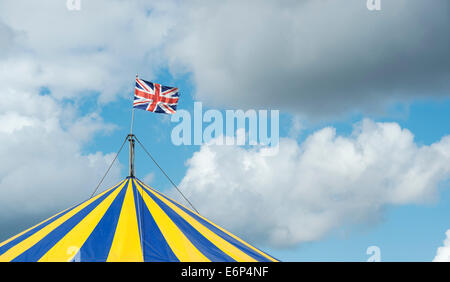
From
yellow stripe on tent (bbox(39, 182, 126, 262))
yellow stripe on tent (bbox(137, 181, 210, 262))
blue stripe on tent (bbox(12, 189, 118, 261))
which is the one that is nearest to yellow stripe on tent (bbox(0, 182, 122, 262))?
blue stripe on tent (bbox(12, 189, 118, 261))

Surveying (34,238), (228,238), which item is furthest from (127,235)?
(228,238)

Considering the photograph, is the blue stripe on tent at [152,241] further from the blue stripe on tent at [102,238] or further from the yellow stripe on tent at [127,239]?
the blue stripe on tent at [102,238]

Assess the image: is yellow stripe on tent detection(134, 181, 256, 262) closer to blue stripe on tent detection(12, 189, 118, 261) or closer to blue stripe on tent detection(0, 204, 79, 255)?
blue stripe on tent detection(12, 189, 118, 261)

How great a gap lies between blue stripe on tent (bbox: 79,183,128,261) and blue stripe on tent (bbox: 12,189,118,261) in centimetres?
61

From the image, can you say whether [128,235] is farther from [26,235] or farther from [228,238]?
[26,235]

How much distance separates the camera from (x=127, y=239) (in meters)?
9.10

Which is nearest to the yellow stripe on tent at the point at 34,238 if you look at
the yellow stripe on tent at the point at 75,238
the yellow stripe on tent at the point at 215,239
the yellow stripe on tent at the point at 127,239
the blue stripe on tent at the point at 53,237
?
the blue stripe on tent at the point at 53,237

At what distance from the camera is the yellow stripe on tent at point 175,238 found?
891 cm

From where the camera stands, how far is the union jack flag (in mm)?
12703
